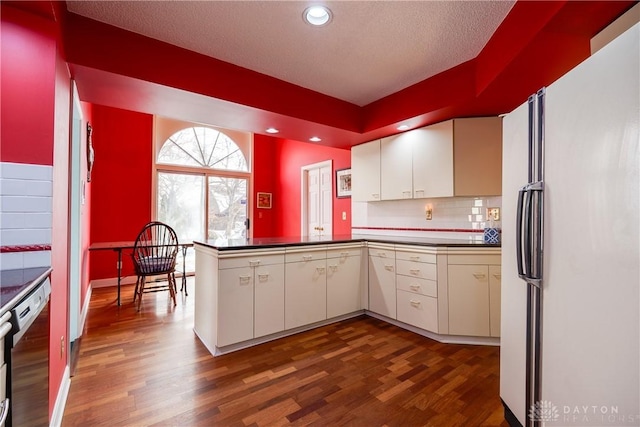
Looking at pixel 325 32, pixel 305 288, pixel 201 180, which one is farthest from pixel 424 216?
pixel 201 180

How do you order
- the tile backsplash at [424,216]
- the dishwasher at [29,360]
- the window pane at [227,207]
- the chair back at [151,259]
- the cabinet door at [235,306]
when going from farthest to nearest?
the window pane at [227,207] < the chair back at [151,259] < the tile backsplash at [424,216] < the cabinet door at [235,306] < the dishwasher at [29,360]

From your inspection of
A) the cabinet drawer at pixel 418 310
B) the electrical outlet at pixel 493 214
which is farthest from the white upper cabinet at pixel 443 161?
the cabinet drawer at pixel 418 310

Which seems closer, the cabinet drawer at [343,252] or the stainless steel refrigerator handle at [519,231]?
the stainless steel refrigerator handle at [519,231]

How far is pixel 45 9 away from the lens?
4.72ft

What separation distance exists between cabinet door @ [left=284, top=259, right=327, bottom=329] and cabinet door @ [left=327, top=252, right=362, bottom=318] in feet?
0.25

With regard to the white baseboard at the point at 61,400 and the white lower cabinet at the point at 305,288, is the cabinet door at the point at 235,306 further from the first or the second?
the white baseboard at the point at 61,400

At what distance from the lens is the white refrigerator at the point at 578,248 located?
88 centimetres

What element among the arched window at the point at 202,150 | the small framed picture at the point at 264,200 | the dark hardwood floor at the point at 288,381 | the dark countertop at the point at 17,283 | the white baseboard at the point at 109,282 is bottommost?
the dark hardwood floor at the point at 288,381

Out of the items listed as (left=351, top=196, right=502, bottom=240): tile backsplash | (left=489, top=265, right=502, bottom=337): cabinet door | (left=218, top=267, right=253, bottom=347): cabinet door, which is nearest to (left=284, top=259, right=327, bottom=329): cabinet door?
(left=218, top=267, right=253, bottom=347): cabinet door

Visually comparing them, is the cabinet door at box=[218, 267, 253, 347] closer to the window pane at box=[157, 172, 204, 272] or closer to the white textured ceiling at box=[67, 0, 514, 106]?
the white textured ceiling at box=[67, 0, 514, 106]

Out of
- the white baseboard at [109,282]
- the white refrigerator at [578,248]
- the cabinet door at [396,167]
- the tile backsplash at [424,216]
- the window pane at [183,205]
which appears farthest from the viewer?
the window pane at [183,205]

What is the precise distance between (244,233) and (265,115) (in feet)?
12.4

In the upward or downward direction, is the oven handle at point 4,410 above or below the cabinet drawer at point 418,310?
above

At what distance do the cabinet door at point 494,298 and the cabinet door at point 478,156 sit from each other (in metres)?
0.76
